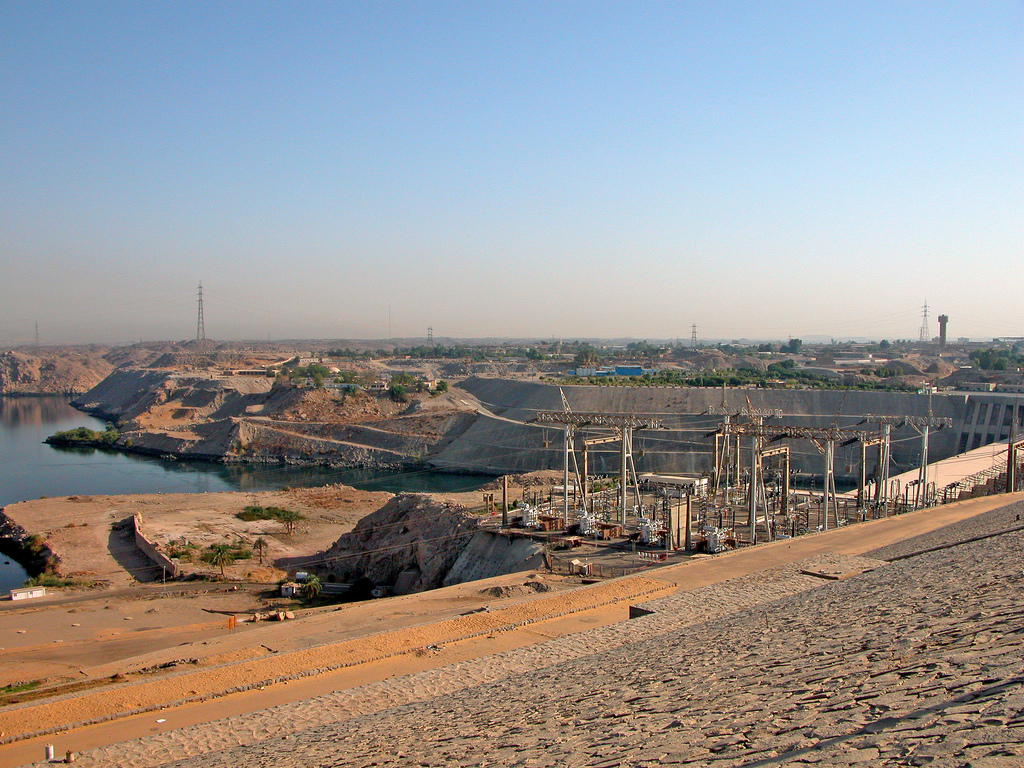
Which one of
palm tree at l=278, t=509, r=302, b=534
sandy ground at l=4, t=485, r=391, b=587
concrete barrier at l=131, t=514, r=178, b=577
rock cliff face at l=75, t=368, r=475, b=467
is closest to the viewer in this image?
concrete barrier at l=131, t=514, r=178, b=577

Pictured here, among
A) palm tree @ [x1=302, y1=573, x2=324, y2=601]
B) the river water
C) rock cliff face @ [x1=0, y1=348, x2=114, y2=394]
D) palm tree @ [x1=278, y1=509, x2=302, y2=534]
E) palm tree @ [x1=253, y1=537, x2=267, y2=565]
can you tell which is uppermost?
rock cliff face @ [x1=0, y1=348, x2=114, y2=394]

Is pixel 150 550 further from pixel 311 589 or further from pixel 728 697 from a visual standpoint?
pixel 728 697

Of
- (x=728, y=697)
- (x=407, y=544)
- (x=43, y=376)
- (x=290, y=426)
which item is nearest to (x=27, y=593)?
(x=407, y=544)

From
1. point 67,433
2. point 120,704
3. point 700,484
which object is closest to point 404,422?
point 67,433

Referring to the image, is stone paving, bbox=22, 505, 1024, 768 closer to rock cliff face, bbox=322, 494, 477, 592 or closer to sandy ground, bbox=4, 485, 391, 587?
rock cliff face, bbox=322, 494, 477, 592

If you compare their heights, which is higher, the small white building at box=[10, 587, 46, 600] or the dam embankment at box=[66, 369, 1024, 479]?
the dam embankment at box=[66, 369, 1024, 479]

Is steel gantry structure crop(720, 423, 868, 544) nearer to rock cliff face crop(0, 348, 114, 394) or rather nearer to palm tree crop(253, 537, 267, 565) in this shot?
palm tree crop(253, 537, 267, 565)

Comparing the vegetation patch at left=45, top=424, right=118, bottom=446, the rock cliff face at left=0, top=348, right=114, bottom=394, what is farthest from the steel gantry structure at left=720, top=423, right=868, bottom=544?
the rock cliff face at left=0, top=348, right=114, bottom=394

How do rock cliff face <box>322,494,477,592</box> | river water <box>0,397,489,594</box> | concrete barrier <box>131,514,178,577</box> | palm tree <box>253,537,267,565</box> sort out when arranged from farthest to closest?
river water <box>0,397,489,594</box> → palm tree <box>253,537,267,565</box> → concrete barrier <box>131,514,178,577</box> → rock cliff face <box>322,494,477,592</box>

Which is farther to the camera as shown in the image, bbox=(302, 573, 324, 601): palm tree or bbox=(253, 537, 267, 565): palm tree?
bbox=(253, 537, 267, 565): palm tree
